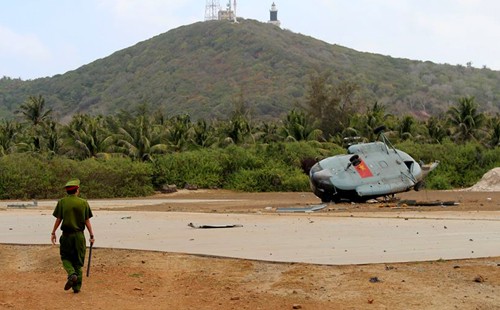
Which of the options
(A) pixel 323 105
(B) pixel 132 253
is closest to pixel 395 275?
(B) pixel 132 253

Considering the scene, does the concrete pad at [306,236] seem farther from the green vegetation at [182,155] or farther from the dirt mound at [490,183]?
the green vegetation at [182,155]

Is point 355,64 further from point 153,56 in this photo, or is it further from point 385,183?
point 385,183

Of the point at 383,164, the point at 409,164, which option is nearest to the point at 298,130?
the point at 409,164

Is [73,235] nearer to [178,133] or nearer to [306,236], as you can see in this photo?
[306,236]

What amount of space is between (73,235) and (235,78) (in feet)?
454

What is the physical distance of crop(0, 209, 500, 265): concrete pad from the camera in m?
13.9

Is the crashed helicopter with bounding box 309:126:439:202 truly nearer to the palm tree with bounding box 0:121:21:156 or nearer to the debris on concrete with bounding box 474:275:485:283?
the debris on concrete with bounding box 474:275:485:283

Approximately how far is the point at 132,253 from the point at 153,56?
157 meters

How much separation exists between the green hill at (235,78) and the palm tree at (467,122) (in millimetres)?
58712

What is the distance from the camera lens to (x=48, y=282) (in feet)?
42.0

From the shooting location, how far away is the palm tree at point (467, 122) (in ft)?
198

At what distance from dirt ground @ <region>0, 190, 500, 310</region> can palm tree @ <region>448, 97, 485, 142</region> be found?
162 ft

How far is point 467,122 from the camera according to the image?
6109 centimetres

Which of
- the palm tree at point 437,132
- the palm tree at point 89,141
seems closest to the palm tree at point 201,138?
the palm tree at point 89,141
